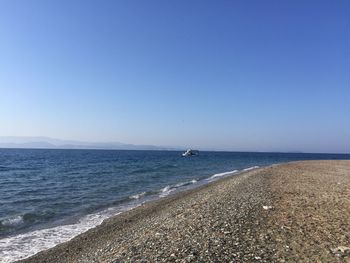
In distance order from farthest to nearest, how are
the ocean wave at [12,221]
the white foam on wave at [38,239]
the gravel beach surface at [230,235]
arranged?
the ocean wave at [12,221] → the white foam on wave at [38,239] → the gravel beach surface at [230,235]

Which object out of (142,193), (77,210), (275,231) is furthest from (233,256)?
(142,193)

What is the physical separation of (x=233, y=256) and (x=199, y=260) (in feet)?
3.30

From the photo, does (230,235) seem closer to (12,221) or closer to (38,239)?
(38,239)

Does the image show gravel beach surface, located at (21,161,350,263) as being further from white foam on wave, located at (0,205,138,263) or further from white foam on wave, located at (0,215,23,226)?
white foam on wave, located at (0,215,23,226)

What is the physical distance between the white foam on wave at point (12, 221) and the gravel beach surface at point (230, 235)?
17.3 feet

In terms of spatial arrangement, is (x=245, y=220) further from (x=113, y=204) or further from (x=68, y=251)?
(x=113, y=204)

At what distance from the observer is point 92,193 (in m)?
31.7

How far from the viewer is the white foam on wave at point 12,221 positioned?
19572 millimetres

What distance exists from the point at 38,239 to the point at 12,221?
4.80 m

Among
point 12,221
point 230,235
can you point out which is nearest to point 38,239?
point 12,221

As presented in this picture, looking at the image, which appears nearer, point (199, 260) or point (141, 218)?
point (199, 260)

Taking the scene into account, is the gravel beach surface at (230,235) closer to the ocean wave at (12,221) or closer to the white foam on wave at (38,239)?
the white foam on wave at (38,239)

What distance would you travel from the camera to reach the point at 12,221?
65.8ft

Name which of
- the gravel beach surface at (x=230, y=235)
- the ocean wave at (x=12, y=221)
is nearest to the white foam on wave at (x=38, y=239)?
the gravel beach surface at (x=230, y=235)
